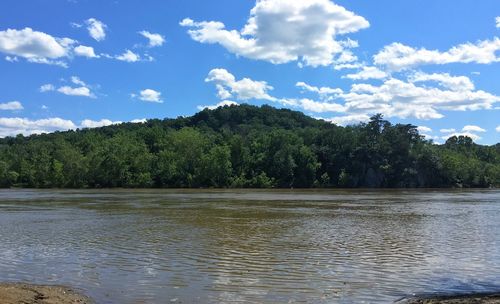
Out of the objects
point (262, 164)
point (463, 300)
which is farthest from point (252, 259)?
point (262, 164)

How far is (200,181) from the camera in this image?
474 ft

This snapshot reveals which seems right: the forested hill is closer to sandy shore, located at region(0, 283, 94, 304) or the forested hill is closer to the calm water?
the calm water

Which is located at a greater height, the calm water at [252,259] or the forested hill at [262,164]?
the forested hill at [262,164]

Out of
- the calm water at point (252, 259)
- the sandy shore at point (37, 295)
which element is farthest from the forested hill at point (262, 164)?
the sandy shore at point (37, 295)

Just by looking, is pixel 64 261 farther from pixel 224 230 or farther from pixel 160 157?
pixel 160 157

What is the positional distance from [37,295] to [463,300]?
419 inches

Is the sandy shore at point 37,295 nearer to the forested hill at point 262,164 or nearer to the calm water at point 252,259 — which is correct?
the calm water at point 252,259

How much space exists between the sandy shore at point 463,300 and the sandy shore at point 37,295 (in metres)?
8.36

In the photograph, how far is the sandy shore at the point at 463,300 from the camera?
40.2 ft

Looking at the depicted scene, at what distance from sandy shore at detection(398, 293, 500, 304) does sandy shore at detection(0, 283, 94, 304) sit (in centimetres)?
836

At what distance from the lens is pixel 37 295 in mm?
12695

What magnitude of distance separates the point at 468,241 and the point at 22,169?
14757cm

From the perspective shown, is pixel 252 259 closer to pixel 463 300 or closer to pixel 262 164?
pixel 463 300

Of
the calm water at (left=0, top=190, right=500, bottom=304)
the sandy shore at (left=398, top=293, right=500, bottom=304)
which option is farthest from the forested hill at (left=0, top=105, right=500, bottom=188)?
the sandy shore at (left=398, top=293, right=500, bottom=304)
